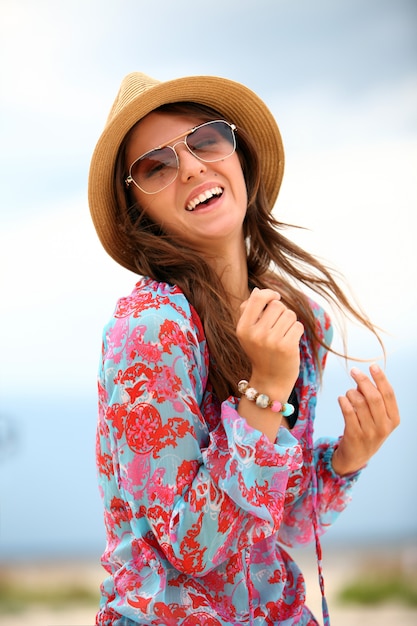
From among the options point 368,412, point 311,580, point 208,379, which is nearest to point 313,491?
point 368,412

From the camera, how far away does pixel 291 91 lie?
626 cm

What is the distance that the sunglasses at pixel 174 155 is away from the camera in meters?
1.37

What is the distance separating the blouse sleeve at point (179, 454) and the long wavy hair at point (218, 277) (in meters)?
0.07

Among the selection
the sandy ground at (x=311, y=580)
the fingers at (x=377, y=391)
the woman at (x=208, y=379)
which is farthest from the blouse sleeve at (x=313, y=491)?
the sandy ground at (x=311, y=580)

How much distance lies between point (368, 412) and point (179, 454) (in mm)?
447

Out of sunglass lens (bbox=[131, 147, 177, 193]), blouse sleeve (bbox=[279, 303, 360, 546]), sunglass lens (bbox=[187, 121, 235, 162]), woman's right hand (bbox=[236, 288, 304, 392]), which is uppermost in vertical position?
sunglass lens (bbox=[187, 121, 235, 162])

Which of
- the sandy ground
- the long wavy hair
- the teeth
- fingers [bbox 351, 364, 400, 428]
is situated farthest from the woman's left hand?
the sandy ground

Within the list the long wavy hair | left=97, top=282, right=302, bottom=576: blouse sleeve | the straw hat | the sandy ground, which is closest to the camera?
left=97, top=282, right=302, bottom=576: blouse sleeve

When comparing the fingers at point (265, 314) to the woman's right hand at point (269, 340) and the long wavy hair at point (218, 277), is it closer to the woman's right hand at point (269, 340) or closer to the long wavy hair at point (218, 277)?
the woman's right hand at point (269, 340)

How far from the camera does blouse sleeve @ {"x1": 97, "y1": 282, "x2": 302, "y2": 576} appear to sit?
108 centimetres

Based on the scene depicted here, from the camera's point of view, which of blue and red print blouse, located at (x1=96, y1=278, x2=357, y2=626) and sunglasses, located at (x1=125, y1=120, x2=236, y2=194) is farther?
sunglasses, located at (x1=125, y1=120, x2=236, y2=194)

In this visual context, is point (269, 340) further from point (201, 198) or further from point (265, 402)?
point (201, 198)

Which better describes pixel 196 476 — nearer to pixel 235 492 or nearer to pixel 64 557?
pixel 235 492

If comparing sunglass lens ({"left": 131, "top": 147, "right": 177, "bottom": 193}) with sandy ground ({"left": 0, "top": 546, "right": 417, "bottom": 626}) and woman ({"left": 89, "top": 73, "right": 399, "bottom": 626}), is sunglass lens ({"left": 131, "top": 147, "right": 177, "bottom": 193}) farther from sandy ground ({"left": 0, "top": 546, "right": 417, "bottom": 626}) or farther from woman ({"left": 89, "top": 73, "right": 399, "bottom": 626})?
sandy ground ({"left": 0, "top": 546, "right": 417, "bottom": 626})
